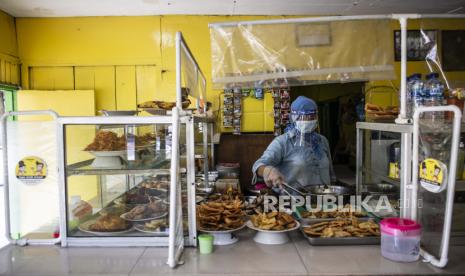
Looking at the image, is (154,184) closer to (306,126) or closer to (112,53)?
(306,126)

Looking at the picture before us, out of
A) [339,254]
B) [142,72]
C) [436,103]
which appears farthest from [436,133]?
[142,72]

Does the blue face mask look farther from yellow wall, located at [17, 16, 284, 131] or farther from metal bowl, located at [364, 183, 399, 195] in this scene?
yellow wall, located at [17, 16, 284, 131]

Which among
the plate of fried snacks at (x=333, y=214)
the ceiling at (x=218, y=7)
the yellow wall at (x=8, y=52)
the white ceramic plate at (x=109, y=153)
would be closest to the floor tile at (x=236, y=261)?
the plate of fried snacks at (x=333, y=214)

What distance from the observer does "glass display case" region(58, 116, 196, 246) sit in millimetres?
1792

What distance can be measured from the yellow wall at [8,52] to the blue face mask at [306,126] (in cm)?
375

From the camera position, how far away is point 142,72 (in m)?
4.96

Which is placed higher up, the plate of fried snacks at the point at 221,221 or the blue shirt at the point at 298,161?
the blue shirt at the point at 298,161

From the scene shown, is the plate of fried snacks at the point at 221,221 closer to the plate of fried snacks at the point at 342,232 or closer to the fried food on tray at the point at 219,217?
the fried food on tray at the point at 219,217

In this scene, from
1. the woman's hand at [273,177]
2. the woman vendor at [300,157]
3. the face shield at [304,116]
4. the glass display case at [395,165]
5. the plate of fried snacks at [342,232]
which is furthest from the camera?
the woman vendor at [300,157]

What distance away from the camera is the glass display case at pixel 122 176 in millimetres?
1792

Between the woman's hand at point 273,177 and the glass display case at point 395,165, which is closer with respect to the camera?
the glass display case at point 395,165

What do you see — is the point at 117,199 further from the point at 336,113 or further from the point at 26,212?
the point at 336,113

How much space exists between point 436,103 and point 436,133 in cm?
23

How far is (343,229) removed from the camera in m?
1.82
